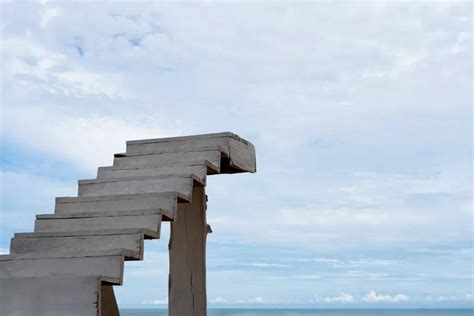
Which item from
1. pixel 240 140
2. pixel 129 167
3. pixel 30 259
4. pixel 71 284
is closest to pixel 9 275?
pixel 30 259

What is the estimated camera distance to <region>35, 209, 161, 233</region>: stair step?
141 inches

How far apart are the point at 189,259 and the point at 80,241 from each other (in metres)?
0.98

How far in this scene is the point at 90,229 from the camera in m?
3.71

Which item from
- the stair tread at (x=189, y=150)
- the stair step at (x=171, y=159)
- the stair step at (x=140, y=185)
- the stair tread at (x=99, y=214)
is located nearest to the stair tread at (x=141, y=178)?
the stair step at (x=140, y=185)

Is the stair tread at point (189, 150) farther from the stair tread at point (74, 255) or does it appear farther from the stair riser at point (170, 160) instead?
the stair tread at point (74, 255)

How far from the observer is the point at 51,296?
3.17m

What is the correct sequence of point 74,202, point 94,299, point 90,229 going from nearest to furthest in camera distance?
point 94,299 < point 90,229 < point 74,202

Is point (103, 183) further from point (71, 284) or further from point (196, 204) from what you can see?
point (71, 284)

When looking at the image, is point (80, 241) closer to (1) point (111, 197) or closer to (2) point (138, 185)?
(1) point (111, 197)

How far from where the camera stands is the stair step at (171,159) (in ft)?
13.4

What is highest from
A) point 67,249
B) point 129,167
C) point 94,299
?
point 129,167

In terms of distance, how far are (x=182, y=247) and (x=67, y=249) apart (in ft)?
3.21

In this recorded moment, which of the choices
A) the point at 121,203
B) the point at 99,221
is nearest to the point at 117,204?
the point at 121,203

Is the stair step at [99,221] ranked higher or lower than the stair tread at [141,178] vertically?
lower
